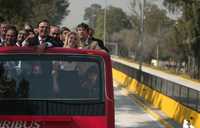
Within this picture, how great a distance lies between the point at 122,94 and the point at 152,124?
39.8 feet

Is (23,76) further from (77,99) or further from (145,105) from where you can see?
(145,105)

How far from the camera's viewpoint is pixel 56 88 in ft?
24.1

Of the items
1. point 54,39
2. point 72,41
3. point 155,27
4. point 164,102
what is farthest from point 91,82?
point 155,27

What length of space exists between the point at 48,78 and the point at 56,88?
137 millimetres

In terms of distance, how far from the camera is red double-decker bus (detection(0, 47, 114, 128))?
7.12 m

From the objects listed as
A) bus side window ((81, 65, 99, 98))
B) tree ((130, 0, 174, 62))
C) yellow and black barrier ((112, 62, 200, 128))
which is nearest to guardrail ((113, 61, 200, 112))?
yellow and black barrier ((112, 62, 200, 128))

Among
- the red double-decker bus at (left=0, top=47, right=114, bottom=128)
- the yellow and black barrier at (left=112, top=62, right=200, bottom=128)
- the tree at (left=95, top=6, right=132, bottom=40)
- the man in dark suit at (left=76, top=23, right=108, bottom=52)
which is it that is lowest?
the tree at (left=95, top=6, right=132, bottom=40)

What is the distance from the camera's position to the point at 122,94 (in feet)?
107

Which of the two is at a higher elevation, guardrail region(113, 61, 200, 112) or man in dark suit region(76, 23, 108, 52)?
man in dark suit region(76, 23, 108, 52)

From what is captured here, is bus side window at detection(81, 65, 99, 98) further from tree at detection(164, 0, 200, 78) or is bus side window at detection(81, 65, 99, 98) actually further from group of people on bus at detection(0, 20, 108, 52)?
tree at detection(164, 0, 200, 78)

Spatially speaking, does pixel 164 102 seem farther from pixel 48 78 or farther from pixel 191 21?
pixel 191 21

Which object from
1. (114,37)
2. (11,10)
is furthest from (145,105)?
(114,37)

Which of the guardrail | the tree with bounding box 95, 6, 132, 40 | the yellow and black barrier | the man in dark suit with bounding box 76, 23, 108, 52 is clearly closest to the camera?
the man in dark suit with bounding box 76, 23, 108, 52

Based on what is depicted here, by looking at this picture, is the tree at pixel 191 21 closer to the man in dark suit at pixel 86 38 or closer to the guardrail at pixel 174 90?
the guardrail at pixel 174 90
